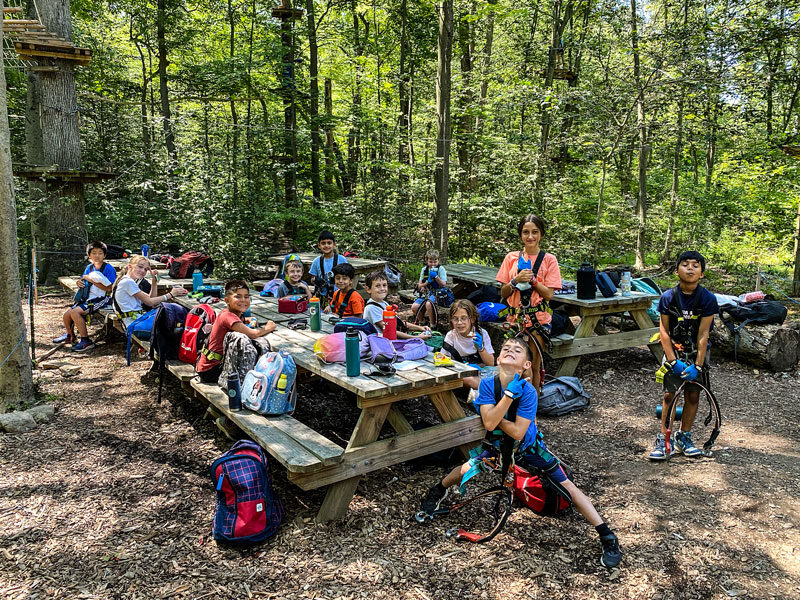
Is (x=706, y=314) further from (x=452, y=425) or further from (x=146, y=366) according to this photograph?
(x=146, y=366)

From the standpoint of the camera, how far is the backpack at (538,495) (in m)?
3.49

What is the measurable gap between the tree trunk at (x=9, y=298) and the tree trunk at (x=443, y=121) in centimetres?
680

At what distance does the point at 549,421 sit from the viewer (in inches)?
205

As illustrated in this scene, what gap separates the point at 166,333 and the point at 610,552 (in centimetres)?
414

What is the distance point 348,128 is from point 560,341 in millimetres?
9559

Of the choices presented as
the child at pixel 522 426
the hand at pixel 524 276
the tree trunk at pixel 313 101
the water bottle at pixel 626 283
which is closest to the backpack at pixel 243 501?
the child at pixel 522 426

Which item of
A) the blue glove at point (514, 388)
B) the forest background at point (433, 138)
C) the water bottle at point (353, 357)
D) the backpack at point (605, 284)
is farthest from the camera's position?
the forest background at point (433, 138)

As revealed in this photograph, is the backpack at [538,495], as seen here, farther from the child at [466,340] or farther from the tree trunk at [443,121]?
the tree trunk at [443,121]

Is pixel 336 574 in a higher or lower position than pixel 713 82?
lower

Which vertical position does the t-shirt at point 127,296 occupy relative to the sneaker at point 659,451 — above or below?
above

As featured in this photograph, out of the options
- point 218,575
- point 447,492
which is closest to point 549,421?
point 447,492

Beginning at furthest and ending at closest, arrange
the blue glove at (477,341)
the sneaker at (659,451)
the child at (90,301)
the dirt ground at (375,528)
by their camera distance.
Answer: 1. the child at (90,301)
2. the blue glove at (477,341)
3. the sneaker at (659,451)
4. the dirt ground at (375,528)

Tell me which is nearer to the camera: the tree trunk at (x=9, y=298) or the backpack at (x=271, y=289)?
the tree trunk at (x=9, y=298)

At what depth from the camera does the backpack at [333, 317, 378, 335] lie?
4.66 m
